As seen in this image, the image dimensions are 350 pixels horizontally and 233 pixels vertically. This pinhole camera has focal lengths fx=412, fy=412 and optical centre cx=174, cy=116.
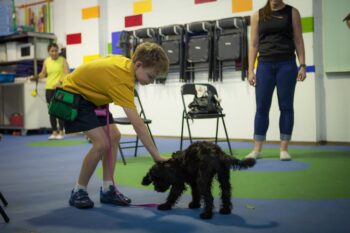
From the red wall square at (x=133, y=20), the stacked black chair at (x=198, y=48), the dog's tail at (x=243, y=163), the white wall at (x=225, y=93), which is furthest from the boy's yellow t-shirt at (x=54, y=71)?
the dog's tail at (x=243, y=163)

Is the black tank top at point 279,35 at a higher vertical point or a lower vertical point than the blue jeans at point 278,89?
higher

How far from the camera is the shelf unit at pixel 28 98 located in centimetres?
820

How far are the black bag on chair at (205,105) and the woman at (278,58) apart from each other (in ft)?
2.26

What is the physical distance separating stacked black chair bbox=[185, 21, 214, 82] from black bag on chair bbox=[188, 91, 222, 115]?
1.59 metres

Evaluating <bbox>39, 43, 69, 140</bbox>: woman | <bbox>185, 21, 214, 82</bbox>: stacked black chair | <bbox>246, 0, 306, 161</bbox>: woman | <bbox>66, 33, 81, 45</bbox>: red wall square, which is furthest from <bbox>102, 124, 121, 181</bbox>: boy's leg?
<bbox>66, 33, 81, 45</bbox>: red wall square

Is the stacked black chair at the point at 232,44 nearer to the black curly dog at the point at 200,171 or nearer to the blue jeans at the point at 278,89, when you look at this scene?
the blue jeans at the point at 278,89

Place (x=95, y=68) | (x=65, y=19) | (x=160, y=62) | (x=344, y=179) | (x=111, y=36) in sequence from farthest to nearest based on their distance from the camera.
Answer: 1. (x=65, y=19)
2. (x=111, y=36)
3. (x=344, y=179)
4. (x=95, y=68)
5. (x=160, y=62)

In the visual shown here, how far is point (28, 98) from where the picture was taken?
8.20 metres

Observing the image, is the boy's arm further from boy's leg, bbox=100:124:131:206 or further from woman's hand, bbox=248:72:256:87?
woman's hand, bbox=248:72:256:87

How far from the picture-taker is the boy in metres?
2.17

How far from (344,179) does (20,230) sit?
2.29m

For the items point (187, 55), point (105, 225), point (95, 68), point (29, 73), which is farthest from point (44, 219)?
point (29, 73)

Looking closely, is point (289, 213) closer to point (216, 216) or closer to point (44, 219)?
point (216, 216)

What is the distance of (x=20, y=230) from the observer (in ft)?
6.70
